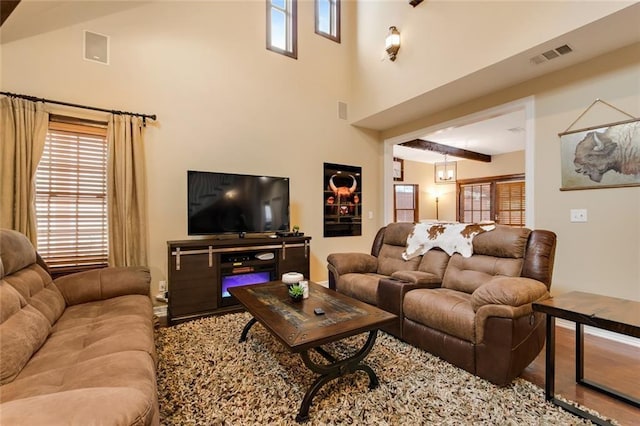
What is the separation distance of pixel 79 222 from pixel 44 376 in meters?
2.23

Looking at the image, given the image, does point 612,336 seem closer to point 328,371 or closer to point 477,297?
point 477,297

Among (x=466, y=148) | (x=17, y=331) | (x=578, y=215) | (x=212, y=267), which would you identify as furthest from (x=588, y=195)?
(x=466, y=148)

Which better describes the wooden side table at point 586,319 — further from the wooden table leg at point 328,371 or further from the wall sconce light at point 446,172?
the wall sconce light at point 446,172

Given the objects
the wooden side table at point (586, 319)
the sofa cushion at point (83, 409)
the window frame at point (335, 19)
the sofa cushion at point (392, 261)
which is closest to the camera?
the sofa cushion at point (83, 409)

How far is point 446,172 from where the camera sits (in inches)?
348

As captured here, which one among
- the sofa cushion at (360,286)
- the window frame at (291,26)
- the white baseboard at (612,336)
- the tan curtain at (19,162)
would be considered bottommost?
the white baseboard at (612,336)

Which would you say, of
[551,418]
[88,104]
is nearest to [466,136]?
[551,418]

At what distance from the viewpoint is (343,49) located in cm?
487

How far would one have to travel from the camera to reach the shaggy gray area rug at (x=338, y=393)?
63.2 inches

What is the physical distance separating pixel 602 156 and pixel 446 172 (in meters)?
6.22

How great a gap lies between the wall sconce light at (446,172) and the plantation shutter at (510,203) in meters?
1.25

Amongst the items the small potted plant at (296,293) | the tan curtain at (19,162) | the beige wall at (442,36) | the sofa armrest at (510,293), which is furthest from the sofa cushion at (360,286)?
the tan curtain at (19,162)

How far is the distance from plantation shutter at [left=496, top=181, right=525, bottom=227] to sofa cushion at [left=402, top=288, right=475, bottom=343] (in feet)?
20.8

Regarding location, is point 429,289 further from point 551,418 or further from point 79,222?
point 79,222
